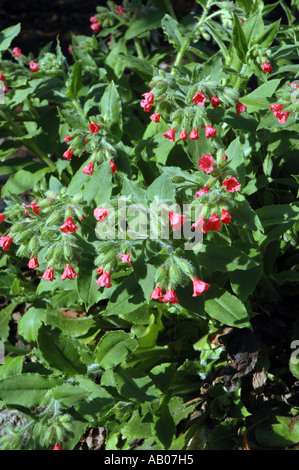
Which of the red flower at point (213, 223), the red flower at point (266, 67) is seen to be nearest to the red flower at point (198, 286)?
the red flower at point (213, 223)

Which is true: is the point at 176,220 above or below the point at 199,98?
below

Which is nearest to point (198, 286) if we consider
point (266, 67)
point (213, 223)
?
point (213, 223)

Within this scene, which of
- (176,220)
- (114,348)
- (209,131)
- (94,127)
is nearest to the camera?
(176,220)

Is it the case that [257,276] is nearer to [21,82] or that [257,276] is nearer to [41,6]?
[21,82]

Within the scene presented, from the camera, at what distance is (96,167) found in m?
2.53

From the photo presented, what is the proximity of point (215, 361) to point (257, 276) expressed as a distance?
77 centimetres

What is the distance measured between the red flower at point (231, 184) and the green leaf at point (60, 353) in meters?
1.17

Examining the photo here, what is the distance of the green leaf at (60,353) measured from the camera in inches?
101

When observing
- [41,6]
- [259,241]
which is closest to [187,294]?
[259,241]

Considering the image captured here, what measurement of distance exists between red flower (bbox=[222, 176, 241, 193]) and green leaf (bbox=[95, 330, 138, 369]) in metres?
1.04

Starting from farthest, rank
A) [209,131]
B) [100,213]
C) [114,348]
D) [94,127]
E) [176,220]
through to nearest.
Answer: [114,348], [94,127], [209,131], [100,213], [176,220]

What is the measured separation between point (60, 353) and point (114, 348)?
0.30 meters

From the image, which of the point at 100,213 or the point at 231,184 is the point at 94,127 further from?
the point at 231,184

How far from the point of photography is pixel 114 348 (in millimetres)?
2695
